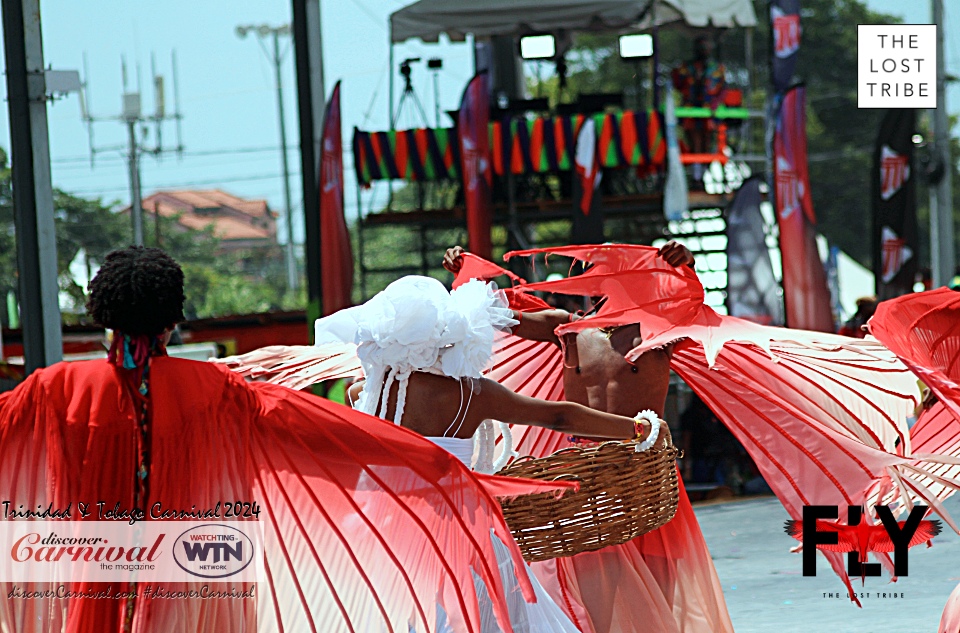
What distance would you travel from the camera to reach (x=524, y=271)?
45.3ft

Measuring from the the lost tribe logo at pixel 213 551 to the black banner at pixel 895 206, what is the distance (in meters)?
11.4

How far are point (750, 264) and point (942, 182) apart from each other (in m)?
9.12

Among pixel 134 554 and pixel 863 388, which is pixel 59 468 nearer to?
pixel 134 554

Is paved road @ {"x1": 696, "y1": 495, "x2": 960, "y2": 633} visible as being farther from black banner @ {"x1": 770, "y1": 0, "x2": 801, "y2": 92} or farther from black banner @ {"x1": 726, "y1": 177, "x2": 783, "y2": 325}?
black banner @ {"x1": 770, "y1": 0, "x2": 801, "y2": 92}

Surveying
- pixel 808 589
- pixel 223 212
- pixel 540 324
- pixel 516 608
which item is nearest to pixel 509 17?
pixel 808 589

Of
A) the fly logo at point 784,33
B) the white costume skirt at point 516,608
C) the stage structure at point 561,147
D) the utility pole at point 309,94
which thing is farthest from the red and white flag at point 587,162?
the white costume skirt at point 516,608

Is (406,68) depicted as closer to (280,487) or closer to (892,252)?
(892,252)

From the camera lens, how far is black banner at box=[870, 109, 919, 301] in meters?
13.6

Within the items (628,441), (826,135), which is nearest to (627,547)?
(628,441)

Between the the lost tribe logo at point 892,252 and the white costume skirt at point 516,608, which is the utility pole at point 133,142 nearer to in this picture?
the the lost tribe logo at point 892,252

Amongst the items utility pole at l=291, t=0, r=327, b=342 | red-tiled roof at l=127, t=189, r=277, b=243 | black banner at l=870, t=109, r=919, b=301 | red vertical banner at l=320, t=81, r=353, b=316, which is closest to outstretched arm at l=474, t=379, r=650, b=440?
utility pole at l=291, t=0, r=327, b=342

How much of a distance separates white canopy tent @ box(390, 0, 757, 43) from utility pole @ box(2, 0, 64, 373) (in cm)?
668

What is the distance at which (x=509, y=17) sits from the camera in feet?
46.4

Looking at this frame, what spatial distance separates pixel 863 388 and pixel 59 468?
3.13 meters
